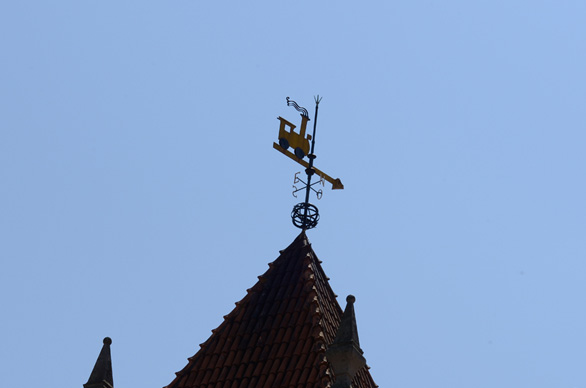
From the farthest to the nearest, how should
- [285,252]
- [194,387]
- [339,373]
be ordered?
[285,252], [194,387], [339,373]

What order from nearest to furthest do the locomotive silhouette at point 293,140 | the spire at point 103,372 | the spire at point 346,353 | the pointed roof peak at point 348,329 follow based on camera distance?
the spire at point 346,353, the pointed roof peak at point 348,329, the spire at point 103,372, the locomotive silhouette at point 293,140

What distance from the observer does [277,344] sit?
29703mm

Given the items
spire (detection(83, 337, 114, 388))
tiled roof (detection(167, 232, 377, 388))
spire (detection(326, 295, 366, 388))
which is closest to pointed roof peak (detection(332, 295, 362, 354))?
spire (detection(326, 295, 366, 388))

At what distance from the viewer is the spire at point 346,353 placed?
1091 inches

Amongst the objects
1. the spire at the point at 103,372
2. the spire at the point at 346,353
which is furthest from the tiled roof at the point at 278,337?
the spire at the point at 103,372

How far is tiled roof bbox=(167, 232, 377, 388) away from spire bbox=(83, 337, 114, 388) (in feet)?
3.69

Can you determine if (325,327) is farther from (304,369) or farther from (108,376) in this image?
(108,376)

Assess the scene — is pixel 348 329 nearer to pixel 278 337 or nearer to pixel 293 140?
pixel 278 337

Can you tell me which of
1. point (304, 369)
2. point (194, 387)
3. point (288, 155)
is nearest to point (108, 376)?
point (194, 387)

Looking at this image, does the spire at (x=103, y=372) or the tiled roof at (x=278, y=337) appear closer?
the tiled roof at (x=278, y=337)

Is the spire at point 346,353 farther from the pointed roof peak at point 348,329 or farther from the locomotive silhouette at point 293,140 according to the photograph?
the locomotive silhouette at point 293,140

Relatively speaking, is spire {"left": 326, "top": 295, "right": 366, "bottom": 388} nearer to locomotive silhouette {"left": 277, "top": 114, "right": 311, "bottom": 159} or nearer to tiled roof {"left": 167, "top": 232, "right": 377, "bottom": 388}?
tiled roof {"left": 167, "top": 232, "right": 377, "bottom": 388}

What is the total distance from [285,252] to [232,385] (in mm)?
3813

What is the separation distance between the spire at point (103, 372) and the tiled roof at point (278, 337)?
1126mm
